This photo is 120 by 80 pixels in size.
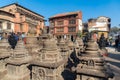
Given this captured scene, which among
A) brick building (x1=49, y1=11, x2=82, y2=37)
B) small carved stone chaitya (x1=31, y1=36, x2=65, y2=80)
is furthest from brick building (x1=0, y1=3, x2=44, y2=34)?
small carved stone chaitya (x1=31, y1=36, x2=65, y2=80)

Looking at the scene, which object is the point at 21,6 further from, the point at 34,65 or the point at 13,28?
the point at 34,65

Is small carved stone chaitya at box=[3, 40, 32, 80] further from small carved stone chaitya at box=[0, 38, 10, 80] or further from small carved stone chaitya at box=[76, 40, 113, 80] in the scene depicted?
small carved stone chaitya at box=[76, 40, 113, 80]

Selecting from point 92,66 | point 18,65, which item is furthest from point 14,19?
point 92,66

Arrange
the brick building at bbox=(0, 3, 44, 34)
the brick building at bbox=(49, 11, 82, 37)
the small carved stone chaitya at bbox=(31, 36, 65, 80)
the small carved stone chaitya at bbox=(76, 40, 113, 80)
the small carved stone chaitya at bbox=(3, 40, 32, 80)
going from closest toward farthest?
1. the small carved stone chaitya at bbox=(76, 40, 113, 80)
2. the small carved stone chaitya at bbox=(31, 36, 65, 80)
3. the small carved stone chaitya at bbox=(3, 40, 32, 80)
4. the brick building at bbox=(0, 3, 44, 34)
5. the brick building at bbox=(49, 11, 82, 37)

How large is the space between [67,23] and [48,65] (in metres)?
37.5

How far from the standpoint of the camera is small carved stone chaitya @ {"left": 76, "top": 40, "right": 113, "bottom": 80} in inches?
222

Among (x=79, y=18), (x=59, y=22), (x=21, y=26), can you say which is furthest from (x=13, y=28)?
(x=79, y=18)

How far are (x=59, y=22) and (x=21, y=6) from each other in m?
16.0

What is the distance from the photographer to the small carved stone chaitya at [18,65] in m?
8.16

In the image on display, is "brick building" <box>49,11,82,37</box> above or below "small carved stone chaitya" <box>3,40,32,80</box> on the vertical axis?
above

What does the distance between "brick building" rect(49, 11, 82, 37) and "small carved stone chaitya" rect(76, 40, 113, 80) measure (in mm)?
35601

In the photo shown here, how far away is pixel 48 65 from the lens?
7293mm

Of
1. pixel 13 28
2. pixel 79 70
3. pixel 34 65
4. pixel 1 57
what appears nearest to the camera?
pixel 79 70

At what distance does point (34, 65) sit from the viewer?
795 cm
